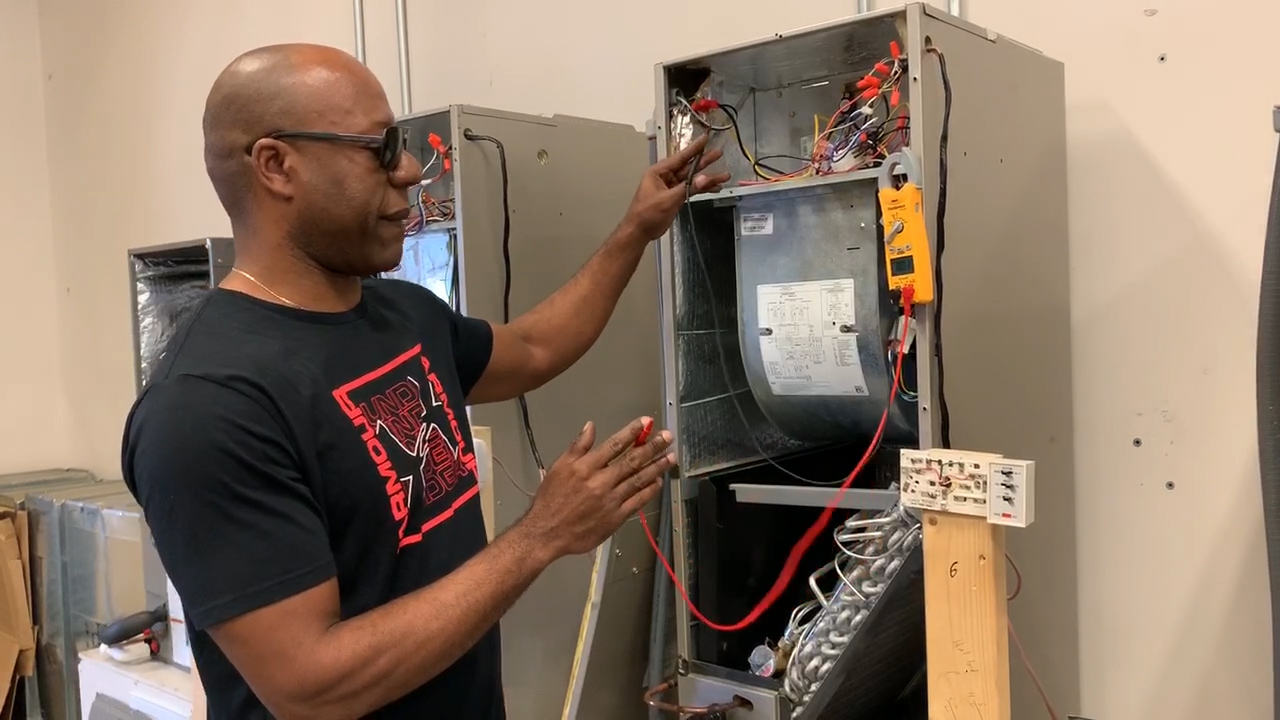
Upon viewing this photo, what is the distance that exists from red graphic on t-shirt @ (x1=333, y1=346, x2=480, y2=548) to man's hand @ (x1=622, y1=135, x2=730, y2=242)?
Result: 36cm

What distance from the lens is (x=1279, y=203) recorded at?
3.53 ft

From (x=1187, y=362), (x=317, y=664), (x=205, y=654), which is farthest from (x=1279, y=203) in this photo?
(x=205, y=654)

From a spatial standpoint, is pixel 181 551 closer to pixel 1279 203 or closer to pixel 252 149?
pixel 252 149

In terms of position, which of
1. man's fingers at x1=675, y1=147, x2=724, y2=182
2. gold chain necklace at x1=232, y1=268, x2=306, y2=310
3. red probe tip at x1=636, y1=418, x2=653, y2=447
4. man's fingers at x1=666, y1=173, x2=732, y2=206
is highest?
man's fingers at x1=675, y1=147, x2=724, y2=182

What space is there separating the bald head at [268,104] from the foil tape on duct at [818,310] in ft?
1.72

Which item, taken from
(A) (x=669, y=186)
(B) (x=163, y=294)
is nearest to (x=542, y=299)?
(A) (x=669, y=186)

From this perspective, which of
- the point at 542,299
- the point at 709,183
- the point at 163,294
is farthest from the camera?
the point at 163,294

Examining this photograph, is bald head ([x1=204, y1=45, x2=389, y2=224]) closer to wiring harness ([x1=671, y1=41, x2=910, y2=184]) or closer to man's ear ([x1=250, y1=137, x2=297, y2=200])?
man's ear ([x1=250, y1=137, x2=297, y2=200])

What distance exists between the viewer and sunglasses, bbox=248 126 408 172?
3.51 feet

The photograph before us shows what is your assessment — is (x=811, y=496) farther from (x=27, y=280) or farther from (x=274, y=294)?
(x=27, y=280)

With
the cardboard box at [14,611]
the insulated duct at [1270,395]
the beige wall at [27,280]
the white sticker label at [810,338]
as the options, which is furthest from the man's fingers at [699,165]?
the beige wall at [27,280]

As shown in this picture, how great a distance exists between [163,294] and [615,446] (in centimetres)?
165

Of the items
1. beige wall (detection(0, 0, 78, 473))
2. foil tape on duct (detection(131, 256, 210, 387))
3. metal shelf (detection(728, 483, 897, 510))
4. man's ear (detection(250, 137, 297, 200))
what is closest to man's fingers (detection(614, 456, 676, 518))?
metal shelf (detection(728, 483, 897, 510))

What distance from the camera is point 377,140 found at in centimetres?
111
